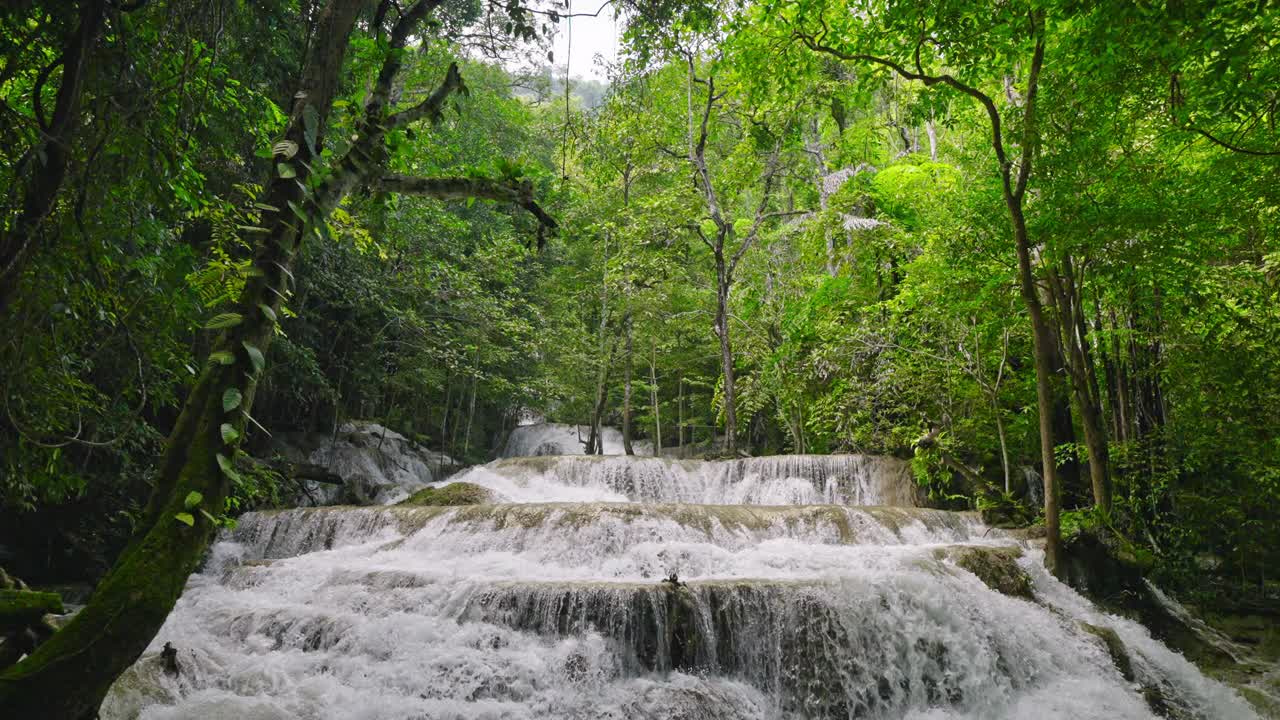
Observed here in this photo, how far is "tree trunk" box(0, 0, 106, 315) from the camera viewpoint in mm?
2012

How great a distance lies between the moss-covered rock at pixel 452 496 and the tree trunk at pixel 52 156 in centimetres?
853

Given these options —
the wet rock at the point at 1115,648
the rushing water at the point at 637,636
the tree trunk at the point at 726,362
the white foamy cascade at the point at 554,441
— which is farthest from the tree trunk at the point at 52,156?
the white foamy cascade at the point at 554,441

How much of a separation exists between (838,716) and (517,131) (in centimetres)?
2197

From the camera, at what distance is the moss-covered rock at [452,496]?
33.8 feet

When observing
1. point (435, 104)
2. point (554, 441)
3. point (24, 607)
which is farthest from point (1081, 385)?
point (554, 441)

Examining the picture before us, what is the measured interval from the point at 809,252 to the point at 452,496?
9438 mm

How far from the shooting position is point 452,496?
415 inches

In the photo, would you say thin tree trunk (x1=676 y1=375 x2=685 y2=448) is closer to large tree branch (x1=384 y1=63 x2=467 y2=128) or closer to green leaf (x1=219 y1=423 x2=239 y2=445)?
large tree branch (x1=384 y1=63 x2=467 y2=128)

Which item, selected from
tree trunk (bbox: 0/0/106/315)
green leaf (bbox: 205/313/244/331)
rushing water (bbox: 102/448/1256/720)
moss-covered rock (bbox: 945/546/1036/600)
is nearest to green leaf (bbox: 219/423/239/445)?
green leaf (bbox: 205/313/244/331)

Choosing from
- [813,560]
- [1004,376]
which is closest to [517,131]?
[1004,376]

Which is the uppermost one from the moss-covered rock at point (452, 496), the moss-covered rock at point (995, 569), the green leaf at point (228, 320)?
the green leaf at point (228, 320)

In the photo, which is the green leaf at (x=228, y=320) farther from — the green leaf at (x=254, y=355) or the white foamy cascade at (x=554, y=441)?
the white foamy cascade at (x=554, y=441)

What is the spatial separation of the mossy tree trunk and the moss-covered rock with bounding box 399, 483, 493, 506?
8494mm

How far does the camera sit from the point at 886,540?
7.98m
